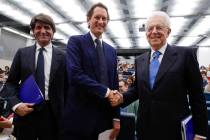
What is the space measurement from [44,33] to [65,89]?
0.44 metres

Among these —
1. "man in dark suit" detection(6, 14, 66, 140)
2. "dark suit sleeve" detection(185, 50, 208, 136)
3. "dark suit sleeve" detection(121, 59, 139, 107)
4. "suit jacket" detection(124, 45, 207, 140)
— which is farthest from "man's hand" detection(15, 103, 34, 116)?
"dark suit sleeve" detection(185, 50, 208, 136)

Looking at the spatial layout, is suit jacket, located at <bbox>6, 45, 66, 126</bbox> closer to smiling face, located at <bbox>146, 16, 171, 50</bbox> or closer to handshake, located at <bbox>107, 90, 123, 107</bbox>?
handshake, located at <bbox>107, 90, 123, 107</bbox>

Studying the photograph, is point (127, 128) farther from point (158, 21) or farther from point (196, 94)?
point (158, 21)

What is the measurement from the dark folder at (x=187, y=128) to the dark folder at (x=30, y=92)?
3.08 feet

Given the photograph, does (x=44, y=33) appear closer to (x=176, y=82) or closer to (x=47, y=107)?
(x=47, y=107)

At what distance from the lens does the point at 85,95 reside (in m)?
1.79

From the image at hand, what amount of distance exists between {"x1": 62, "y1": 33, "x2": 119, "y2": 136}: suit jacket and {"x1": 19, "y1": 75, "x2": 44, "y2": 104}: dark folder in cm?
20

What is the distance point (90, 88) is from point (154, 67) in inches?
18.9

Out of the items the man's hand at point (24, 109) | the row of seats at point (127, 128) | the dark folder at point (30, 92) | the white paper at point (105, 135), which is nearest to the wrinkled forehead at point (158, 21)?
the white paper at point (105, 135)

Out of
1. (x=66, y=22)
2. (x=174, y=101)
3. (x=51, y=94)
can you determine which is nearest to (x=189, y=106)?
(x=174, y=101)

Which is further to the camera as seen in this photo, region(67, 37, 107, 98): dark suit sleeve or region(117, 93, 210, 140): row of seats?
region(117, 93, 210, 140): row of seats

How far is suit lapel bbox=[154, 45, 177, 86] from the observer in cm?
177

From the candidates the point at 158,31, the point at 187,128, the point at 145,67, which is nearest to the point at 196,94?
the point at 187,128

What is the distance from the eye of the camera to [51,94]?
191cm
